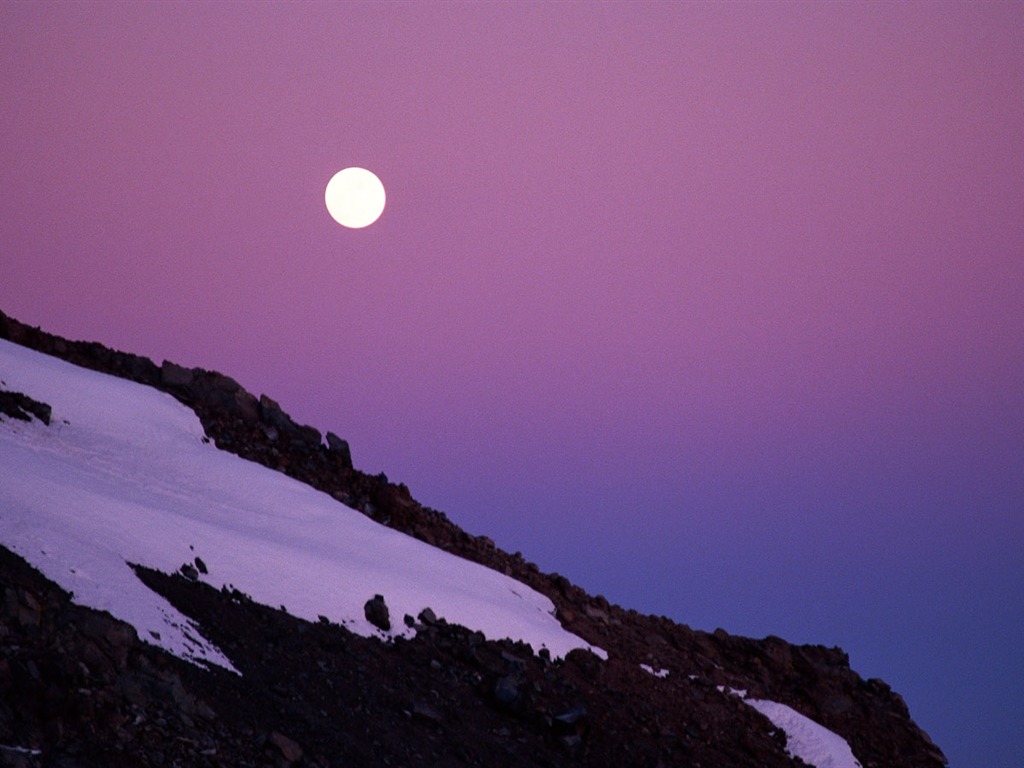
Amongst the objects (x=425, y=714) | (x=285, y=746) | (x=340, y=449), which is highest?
(x=340, y=449)

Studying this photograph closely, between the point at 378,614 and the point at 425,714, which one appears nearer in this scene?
the point at 425,714

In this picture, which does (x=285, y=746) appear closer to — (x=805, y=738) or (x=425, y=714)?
(x=425, y=714)

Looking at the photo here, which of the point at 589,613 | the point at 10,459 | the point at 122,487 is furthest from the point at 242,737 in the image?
the point at 589,613

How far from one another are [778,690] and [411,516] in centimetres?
1305

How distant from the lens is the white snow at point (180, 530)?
60.1 feet

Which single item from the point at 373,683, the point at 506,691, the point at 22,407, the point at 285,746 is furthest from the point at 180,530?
the point at 285,746

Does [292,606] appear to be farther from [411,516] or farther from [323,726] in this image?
[411,516]

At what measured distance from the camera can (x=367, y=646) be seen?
2197 cm

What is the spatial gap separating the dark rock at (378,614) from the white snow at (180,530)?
16cm

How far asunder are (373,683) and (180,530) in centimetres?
605

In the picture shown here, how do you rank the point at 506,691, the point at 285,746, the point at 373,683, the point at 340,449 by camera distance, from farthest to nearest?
the point at 340,449 → the point at 506,691 → the point at 373,683 → the point at 285,746

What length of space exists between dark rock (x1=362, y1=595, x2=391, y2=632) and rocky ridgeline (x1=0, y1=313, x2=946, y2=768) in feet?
1.48

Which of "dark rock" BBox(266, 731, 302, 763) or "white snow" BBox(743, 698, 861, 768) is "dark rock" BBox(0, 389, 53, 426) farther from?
"white snow" BBox(743, 698, 861, 768)

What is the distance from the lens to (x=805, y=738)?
29.7 metres
